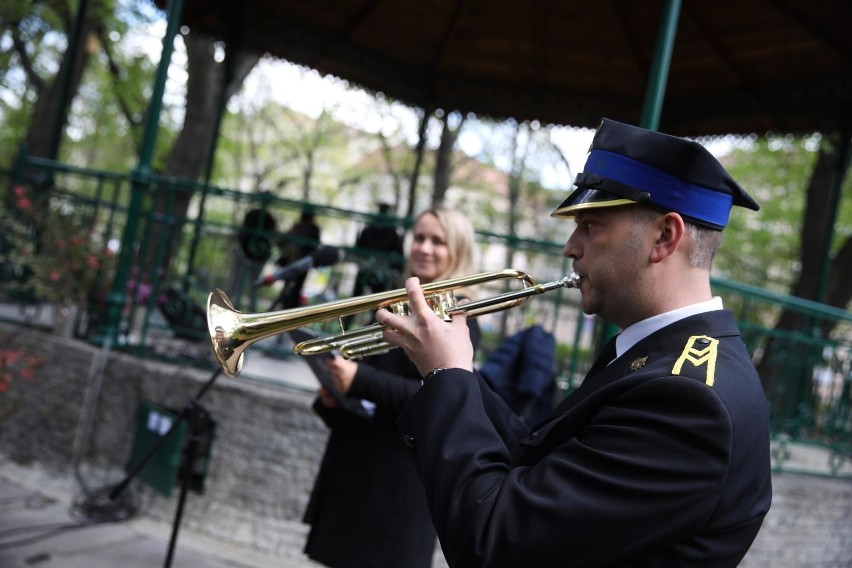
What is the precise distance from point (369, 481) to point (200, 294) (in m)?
3.30

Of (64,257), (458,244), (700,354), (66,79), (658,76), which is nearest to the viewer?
(700,354)

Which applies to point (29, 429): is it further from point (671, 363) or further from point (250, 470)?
point (671, 363)

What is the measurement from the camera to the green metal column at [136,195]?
5477 mm

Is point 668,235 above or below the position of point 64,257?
above

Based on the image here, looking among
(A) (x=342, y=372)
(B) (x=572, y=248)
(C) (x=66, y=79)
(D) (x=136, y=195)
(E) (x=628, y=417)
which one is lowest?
(A) (x=342, y=372)

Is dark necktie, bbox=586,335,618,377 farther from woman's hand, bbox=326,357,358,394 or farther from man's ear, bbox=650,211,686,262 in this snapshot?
woman's hand, bbox=326,357,358,394

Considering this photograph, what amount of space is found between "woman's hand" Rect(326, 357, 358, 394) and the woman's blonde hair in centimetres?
67

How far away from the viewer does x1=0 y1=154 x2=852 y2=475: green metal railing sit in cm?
531

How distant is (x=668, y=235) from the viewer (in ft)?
5.31

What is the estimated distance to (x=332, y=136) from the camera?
2697cm

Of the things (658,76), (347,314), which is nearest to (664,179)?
(347,314)

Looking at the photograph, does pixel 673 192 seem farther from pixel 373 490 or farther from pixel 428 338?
pixel 373 490

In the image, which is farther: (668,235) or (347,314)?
(347,314)

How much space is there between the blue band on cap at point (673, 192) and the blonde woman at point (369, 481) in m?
1.54
